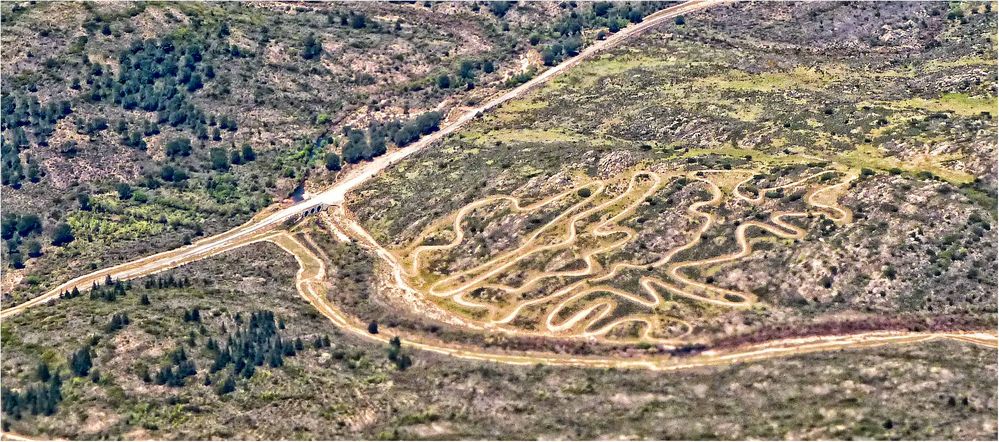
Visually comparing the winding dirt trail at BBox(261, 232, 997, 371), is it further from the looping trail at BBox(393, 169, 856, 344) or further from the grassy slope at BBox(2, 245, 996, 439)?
the looping trail at BBox(393, 169, 856, 344)

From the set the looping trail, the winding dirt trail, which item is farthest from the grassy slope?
the looping trail

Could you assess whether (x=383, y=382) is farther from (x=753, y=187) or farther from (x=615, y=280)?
(x=753, y=187)

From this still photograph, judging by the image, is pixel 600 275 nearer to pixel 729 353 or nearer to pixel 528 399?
pixel 729 353

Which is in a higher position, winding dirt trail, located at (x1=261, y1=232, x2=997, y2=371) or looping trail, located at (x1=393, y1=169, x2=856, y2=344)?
looping trail, located at (x1=393, y1=169, x2=856, y2=344)

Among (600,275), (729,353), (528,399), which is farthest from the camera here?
(600,275)

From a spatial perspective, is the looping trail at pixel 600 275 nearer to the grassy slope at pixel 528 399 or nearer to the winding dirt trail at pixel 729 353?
the winding dirt trail at pixel 729 353

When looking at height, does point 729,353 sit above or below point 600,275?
below

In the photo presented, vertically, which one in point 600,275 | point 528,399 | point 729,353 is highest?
point 600,275

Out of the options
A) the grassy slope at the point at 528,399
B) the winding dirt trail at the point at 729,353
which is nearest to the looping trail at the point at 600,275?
the winding dirt trail at the point at 729,353

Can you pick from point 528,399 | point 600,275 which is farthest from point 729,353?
point 600,275

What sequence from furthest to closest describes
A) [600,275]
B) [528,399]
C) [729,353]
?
[600,275] → [729,353] → [528,399]
